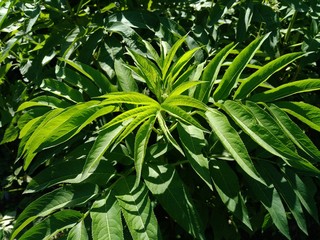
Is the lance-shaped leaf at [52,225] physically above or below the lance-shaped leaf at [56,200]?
below

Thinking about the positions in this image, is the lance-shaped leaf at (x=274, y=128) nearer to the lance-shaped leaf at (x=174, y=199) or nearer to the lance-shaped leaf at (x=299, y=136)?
the lance-shaped leaf at (x=299, y=136)

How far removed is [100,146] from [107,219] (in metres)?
0.22

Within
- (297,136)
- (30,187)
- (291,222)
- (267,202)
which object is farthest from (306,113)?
(291,222)

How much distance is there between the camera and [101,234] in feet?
4.30

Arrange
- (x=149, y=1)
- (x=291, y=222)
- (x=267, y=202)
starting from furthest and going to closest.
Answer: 1. (x=291, y=222)
2. (x=149, y=1)
3. (x=267, y=202)

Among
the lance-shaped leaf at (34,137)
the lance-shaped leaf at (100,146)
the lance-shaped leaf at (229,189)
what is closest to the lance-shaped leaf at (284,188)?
the lance-shaped leaf at (229,189)

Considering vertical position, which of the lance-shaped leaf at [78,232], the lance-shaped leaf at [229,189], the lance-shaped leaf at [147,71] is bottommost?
the lance-shaped leaf at [229,189]

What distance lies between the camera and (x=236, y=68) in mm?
1458

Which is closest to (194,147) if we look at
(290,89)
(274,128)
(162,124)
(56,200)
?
(162,124)

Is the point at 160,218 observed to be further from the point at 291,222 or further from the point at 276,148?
the point at 276,148

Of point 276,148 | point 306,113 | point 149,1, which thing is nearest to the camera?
point 276,148

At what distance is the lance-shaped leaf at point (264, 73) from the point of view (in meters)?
1.42

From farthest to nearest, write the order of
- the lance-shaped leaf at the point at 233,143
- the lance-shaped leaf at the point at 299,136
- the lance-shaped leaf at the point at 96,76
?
the lance-shaped leaf at the point at 96,76 → the lance-shaped leaf at the point at 299,136 → the lance-shaped leaf at the point at 233,143

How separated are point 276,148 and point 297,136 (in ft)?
0.43
